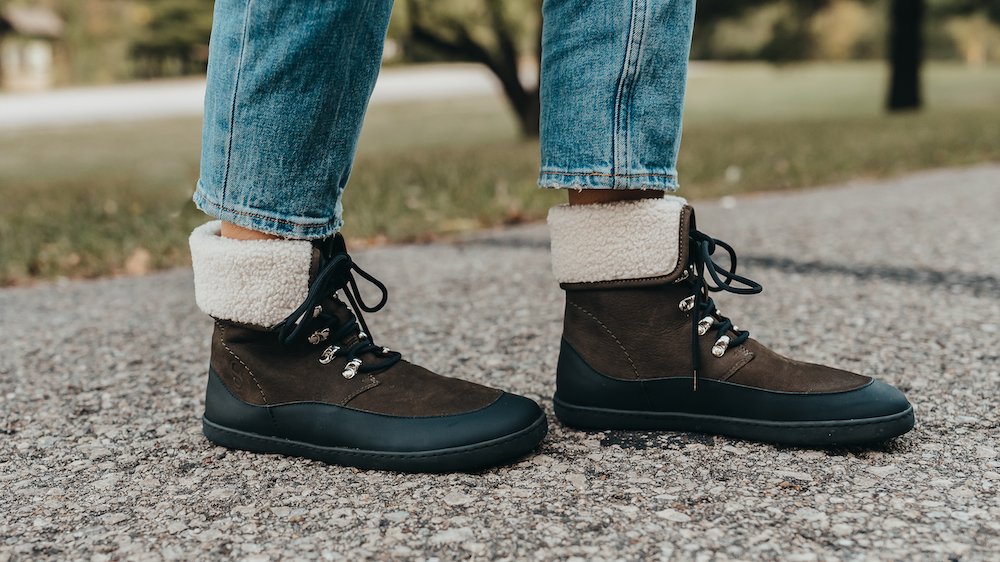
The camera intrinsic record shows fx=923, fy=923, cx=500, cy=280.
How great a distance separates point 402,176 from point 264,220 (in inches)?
174

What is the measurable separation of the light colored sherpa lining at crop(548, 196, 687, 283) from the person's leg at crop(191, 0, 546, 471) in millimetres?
238

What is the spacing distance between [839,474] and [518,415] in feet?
1.47

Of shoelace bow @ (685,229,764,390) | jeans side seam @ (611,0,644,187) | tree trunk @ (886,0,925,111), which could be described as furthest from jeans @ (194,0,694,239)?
tree trunk @ (886,0,925,111)

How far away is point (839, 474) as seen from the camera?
127 centimetres

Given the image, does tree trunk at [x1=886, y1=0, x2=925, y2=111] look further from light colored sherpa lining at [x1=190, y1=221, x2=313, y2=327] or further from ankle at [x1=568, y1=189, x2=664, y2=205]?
light colored sherpa lining at [x1=190, y1=221, x2=313, y2=327]

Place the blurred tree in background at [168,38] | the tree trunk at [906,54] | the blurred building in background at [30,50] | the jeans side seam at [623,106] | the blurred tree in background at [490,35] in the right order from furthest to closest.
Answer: the blurred building in background at [30,50], the blurred tree in background at [168,38], the tree trunk at [906,54], the blurred tree in background at [490,35], the jeans side seam at [623,106]

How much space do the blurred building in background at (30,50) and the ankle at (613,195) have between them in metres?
37.6

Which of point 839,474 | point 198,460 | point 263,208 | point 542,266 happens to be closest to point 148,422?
point 198,460

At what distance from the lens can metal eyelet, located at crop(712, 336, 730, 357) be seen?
1383 mm

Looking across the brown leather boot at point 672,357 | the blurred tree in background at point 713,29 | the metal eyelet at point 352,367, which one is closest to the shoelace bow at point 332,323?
the metal eyelet at point 352,367

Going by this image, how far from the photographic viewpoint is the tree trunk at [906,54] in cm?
1270

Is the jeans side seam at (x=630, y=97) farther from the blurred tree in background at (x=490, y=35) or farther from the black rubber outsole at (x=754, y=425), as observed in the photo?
the blurred tree in background at (x=490, y=35)

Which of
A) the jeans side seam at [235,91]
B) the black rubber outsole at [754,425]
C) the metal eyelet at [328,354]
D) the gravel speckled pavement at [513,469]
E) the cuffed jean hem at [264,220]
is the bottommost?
the gravel speckled pavement at [513,469]

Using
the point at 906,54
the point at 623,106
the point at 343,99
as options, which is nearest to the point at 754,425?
the point at 623,106
